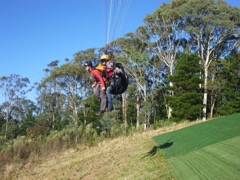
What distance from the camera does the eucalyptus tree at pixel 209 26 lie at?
29.3 metres

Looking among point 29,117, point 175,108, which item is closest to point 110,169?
point 175,108

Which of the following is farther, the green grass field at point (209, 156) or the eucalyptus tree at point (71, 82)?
the eucalyptus tree at point (71, 82)

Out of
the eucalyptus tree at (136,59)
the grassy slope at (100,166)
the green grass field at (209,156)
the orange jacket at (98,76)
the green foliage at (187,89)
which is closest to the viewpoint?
the green grass field at (209,156)

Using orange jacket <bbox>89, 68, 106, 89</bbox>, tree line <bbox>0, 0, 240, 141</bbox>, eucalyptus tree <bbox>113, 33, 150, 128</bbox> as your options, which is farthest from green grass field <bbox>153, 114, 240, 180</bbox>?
eucalyptus tree <bbox>113, 33, 150, 128</bbox>

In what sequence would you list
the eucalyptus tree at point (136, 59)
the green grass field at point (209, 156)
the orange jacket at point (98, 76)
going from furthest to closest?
the eucalyptus tree at point (136, 59) → the orange jacket at point (98, 76) → the green grass field at point (209, 156)

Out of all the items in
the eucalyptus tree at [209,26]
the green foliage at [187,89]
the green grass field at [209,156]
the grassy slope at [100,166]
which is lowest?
the grassy slope at [100,166]

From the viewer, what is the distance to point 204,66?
1265 inches

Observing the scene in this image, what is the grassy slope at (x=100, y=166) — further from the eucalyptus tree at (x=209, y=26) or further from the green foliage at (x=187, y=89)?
the eucalyptus tree at (x=209, y=26)

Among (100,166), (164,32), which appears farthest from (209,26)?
(100,166)

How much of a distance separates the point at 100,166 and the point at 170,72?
77.1 ft

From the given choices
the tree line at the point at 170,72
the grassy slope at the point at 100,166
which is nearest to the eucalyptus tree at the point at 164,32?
the tree line at the point at 170,72

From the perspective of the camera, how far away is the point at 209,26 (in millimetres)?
29891

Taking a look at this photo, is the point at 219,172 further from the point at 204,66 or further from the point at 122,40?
the point at 122,40

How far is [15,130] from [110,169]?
41.2 metres
